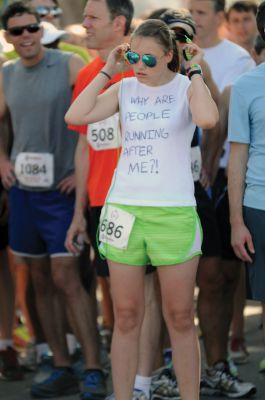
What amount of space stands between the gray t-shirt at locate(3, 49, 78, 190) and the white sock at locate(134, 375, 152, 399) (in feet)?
5.25

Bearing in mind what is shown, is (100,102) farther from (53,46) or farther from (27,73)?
(53,46)

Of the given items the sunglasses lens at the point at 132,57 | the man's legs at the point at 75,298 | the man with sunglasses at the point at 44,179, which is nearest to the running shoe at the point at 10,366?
the man with sunglasses at the point at 44,179

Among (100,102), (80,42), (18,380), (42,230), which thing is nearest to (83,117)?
(100,102)

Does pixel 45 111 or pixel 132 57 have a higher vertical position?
pixel 132 57

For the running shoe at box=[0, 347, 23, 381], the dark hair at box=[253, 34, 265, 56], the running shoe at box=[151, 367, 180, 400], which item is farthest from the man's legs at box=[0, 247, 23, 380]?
the dark hair at box=[253, 34, 265, 56]

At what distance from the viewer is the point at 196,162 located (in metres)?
7.63

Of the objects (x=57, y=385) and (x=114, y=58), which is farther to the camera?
(x=57, y=385)

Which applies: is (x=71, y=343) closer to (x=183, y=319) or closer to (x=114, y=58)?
(x=183, y=319)

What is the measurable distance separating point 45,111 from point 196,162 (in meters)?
1.16

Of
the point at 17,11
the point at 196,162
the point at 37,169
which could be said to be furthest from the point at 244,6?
the point at 196,162

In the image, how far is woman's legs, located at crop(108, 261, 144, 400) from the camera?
6.61 meters

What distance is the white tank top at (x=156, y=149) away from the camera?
654 centimetres

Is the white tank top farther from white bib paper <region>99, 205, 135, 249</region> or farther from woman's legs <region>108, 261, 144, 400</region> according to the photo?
woman's legs <region>108, 261, 144, 400</region>

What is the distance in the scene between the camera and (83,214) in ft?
26.0
